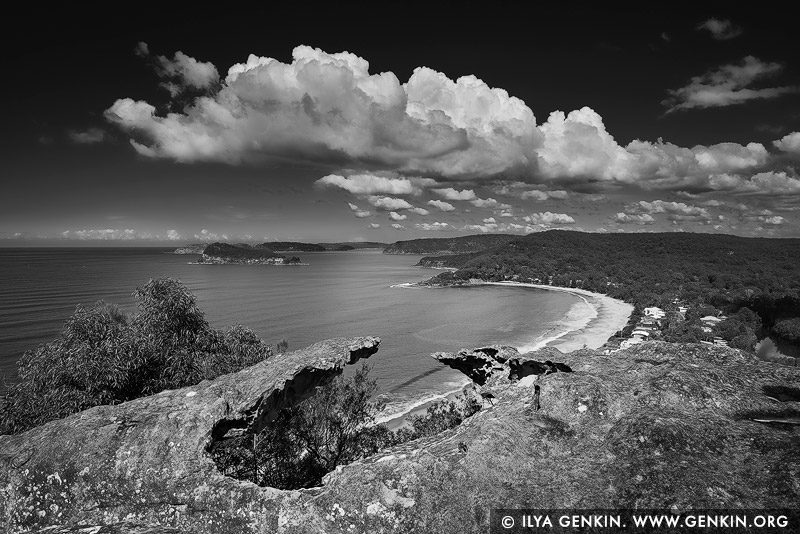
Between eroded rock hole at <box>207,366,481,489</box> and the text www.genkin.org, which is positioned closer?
the text www.genkin.org

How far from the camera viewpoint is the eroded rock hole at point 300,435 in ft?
36.4

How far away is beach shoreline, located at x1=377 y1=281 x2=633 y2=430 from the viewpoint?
40.1 m

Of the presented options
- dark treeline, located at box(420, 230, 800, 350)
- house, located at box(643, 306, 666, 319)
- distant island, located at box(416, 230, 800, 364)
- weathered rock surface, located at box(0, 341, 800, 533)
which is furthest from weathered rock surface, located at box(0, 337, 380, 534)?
house, located at box(643, 306, 666, 319)

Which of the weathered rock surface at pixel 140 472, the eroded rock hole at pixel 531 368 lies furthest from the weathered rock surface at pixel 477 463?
the eroded rock hole at pixel 531 368

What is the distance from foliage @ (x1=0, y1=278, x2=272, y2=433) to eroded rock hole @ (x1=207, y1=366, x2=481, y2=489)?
649 centimetres

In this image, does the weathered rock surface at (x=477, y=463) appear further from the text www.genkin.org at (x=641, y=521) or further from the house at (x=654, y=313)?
the house at (x=654, y=313)

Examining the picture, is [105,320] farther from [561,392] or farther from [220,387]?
[561,392]

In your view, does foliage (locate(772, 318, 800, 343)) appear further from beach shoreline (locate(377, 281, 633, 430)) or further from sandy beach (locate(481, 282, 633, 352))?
beach shoreline (locate(377, 281, 633, 430))

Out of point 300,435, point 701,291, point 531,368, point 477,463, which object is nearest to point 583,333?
point 531,368

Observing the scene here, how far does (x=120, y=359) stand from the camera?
16656mm

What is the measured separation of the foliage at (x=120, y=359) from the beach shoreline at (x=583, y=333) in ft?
64.2

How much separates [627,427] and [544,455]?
176 cm

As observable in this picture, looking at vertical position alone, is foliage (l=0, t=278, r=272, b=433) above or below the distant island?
above

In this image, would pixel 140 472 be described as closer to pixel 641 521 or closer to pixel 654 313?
pixel 641 521
